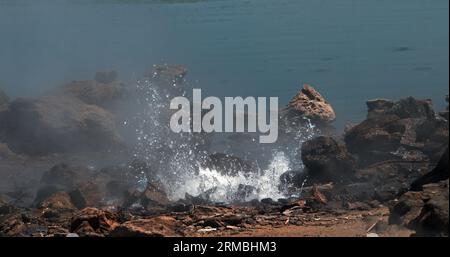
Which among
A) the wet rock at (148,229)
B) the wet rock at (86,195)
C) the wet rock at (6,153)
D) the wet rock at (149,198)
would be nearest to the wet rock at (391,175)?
the wet rock at (148,229)

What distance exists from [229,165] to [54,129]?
845 centimetres

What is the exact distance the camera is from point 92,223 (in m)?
14.2

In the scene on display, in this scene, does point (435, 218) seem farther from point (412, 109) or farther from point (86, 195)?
point (412, 109)

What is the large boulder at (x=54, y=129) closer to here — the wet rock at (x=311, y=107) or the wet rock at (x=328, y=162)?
the wet rock at (x=311, y=107)

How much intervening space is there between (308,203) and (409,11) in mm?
34062

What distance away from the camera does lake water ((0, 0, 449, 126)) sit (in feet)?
112

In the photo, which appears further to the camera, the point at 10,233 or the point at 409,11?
the point at 409,11

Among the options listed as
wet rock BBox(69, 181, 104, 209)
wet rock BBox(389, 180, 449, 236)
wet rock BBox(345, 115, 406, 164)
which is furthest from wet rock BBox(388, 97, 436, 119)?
wet rock BBox(389, 180, 449, 236)

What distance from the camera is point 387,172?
1867 cm

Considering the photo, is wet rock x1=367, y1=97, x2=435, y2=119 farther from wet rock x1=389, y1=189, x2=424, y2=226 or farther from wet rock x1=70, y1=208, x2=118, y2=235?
wet rock x1=70, y1=208, x2=118, y2=235

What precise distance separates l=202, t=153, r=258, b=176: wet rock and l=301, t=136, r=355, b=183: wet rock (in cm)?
246

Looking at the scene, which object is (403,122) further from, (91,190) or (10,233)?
(10,233)
